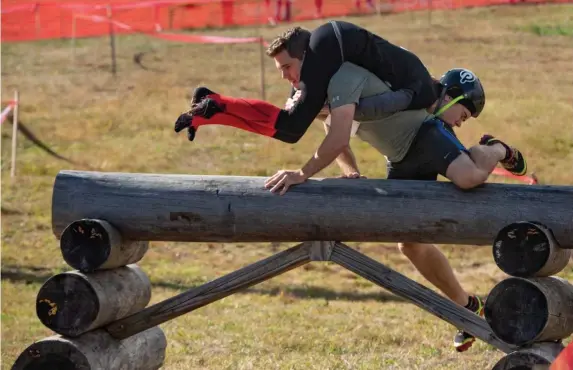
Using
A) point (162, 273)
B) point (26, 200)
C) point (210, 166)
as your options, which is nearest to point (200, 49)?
point (210, 166)

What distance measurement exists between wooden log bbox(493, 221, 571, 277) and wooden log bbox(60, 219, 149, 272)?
2.04 metres

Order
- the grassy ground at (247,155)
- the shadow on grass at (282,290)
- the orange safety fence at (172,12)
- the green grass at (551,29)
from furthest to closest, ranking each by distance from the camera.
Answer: the orange safety fence at (172,12) → the green grass at (551,29) → the shadow on grass at (282,290) → the grassy ground at (247,155)

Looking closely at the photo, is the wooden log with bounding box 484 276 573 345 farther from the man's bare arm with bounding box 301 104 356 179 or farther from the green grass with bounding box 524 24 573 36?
the green grass with bounding box 524 24 573 36

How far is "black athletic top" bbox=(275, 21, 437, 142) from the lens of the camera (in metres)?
5.84

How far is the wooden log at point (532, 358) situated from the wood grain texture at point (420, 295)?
114 mm

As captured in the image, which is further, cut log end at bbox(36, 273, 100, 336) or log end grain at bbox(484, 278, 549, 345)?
cut log end at bbox(36, 273, 100, 336)

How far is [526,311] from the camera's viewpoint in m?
5.38

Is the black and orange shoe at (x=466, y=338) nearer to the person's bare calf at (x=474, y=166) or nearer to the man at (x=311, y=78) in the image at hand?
the person's bare calf at (x=474, y=166)

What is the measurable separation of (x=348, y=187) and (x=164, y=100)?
49.3 ft

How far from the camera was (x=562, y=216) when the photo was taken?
5449 millimetres

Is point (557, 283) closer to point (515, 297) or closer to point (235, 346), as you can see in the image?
point (515, 297)

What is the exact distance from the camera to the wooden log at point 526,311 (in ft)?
17.6

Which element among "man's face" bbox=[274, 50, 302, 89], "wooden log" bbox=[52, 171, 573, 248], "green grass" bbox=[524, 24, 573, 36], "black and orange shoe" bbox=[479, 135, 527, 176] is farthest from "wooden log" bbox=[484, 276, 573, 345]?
"green grass" bbox=[524, 24, 573, 36]

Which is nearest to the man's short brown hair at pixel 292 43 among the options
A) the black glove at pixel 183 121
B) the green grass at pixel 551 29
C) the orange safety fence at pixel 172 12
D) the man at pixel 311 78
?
the man at pixel 311 78
